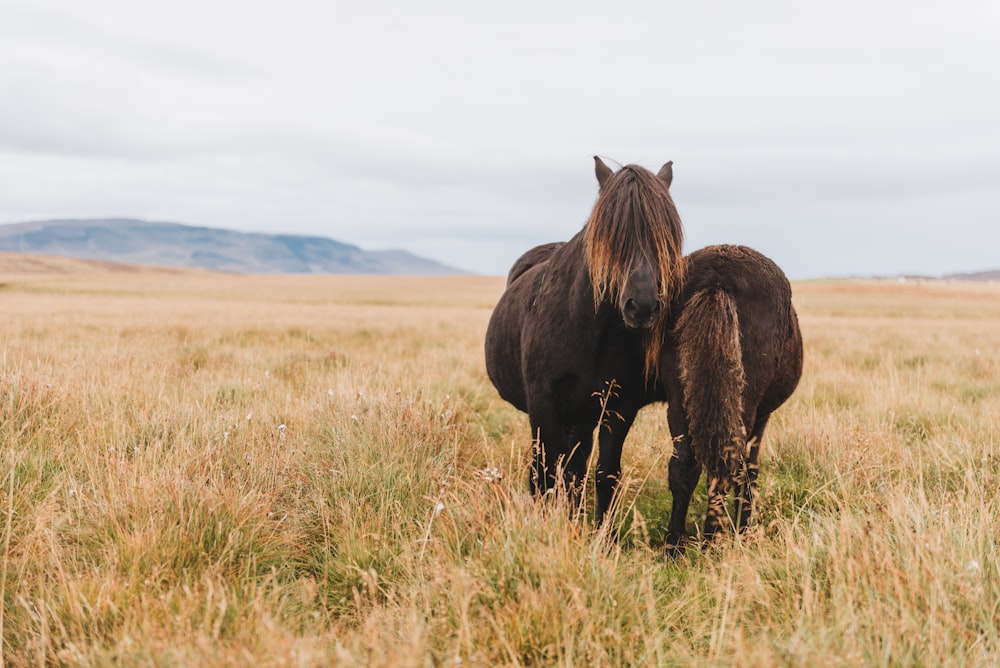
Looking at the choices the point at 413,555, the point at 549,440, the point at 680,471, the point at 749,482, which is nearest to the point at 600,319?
the point at 549,440

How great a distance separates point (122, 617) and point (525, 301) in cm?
289

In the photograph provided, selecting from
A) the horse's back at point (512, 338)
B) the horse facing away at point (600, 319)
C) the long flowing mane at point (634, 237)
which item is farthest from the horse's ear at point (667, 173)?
the horse's back at point (512, 338)

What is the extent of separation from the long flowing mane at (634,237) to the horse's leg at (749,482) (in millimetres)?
901

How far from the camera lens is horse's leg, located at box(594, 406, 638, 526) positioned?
3.94 metres

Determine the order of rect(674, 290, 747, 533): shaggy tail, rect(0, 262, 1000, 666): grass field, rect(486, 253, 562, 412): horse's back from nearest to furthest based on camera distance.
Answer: rect(0, 262, 1000, 666): grass field → rect(674, 290, 747, 533): shaggy tail → rect(486, 253, 562, 412): horse's back

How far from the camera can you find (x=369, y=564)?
2.91m

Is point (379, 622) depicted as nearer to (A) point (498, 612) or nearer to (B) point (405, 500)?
(A) point (498, 612)

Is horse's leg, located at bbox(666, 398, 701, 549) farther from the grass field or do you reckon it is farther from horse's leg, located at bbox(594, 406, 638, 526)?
horse's leg, located at bbox(594, 406, 638, 526)

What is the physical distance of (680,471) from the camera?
346 centimetres

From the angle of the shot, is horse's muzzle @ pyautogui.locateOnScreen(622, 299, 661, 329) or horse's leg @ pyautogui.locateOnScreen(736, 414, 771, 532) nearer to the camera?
horse's muzzle @ pyautogui.locateOnScreen(622, 299, 661, 329)

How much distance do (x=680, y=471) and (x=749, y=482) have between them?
430mm

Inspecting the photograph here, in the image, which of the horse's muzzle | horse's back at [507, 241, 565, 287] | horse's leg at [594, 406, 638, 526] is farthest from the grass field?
horse's back at [507, 241, 565, 287]

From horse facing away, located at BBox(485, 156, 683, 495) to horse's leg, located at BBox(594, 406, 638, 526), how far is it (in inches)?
0.5

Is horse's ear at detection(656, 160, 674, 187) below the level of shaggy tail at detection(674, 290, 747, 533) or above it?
above
